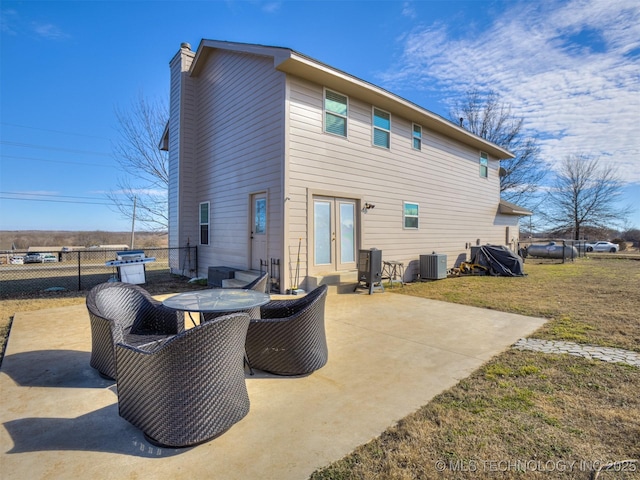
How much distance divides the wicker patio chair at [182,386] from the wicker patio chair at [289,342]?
79 cm

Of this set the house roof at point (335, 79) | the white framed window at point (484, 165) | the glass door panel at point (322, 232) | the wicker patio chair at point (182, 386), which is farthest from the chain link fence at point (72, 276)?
the white framed window at point (484, 165)

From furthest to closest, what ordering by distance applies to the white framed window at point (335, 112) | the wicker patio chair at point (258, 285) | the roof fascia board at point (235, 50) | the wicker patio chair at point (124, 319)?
the white framed window at point (335, 112), the roof fascia board at point (235, 50), the wicker patio chair at point (258, 285), the wicker patio chair at point (124, 319)

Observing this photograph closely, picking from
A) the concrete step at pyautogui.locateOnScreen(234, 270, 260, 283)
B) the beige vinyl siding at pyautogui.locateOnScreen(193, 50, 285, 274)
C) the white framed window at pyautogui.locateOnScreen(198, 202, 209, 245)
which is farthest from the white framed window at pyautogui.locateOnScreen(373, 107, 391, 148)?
the white framed window at pyautogui.locateOnScreen(198, 202, 209, 245)

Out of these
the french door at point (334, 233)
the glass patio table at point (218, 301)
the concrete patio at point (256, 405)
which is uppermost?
the french door at point (334, 233)

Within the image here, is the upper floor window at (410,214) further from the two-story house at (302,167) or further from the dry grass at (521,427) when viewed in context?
the dry grass at (521,427)

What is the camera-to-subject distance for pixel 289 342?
293cm

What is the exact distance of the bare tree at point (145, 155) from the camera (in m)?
16.1

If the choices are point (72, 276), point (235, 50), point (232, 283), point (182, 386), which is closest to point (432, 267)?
point (232, 283)

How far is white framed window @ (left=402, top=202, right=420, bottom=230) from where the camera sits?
9562 mm

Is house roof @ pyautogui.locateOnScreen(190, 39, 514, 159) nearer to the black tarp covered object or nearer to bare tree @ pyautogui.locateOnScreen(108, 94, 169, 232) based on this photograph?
the black tarp covered object

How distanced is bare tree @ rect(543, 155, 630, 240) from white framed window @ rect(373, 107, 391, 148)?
27.3 m

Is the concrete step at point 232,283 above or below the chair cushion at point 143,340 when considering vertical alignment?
below

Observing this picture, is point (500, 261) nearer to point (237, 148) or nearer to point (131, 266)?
point (237, 148)

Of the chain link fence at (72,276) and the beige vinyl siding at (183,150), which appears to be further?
the beige vinyl siding at (183,150)
